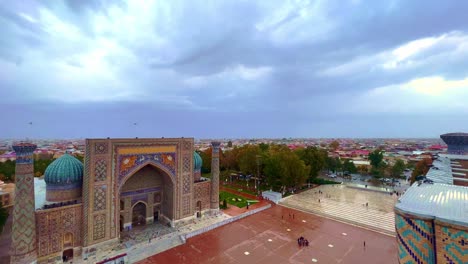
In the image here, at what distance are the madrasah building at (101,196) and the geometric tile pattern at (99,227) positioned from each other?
6cm

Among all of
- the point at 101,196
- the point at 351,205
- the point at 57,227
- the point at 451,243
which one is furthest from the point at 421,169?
the point at 57,227

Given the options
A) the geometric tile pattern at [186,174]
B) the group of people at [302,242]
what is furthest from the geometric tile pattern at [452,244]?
the geometric tile pattern at [186,174]

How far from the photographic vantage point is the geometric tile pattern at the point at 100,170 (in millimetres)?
14384

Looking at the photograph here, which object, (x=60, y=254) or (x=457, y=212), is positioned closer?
(x=457, y=212)

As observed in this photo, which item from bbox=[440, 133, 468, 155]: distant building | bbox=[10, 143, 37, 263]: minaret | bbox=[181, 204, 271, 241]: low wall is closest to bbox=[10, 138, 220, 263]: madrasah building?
bbox=[10, 143, 37, 263]: minaret

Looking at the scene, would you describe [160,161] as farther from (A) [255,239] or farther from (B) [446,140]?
(B) [446,140]

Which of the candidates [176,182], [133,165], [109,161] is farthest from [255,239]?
[109,161]

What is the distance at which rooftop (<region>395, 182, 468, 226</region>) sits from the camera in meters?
4.93

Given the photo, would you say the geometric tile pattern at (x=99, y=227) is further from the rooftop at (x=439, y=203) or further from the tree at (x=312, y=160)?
the tree at (x=312, y=160)

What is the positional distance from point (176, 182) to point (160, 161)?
218 cm

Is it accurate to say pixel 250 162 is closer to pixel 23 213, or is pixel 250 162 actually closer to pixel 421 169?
pixel 421 169

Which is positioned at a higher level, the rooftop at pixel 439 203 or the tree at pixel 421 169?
the rooftop at pixel 439 203

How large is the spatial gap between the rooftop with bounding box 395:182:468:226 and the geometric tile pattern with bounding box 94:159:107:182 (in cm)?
1526

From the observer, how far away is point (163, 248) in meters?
14.8
